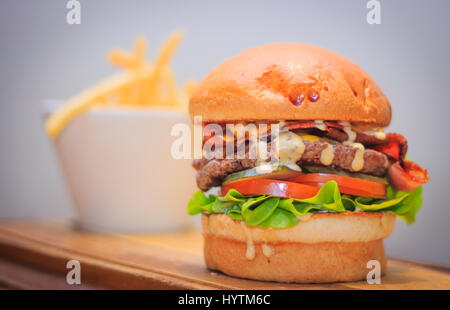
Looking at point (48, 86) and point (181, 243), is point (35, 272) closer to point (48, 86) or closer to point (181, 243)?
point (181, 243)

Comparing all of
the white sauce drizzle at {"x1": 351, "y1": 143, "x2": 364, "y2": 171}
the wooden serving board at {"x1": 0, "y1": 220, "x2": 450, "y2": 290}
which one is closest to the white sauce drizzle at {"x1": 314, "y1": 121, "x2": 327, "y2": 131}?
the white sauce drizzle at {"x1": 351, "y1": 143, "x2": 364, "y2": 171}

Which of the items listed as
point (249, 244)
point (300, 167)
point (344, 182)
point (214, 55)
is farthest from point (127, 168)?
point (344, 182)

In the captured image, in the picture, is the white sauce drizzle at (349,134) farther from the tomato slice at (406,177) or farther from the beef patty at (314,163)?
the tomato slice at (406,177)

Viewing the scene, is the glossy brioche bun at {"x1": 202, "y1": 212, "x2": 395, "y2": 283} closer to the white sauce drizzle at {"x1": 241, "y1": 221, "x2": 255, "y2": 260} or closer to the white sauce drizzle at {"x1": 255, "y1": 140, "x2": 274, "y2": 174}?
the white sauce drizzle at {"x1": 241, "y1": 221, "x2": 255, "y2": 260}

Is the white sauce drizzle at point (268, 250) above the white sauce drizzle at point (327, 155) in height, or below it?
below

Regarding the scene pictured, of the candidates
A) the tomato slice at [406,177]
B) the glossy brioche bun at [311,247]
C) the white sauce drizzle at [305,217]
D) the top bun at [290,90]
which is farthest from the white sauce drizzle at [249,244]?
the tomato slice at [406,177]

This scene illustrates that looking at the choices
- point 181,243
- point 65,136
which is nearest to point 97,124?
point 65,136
